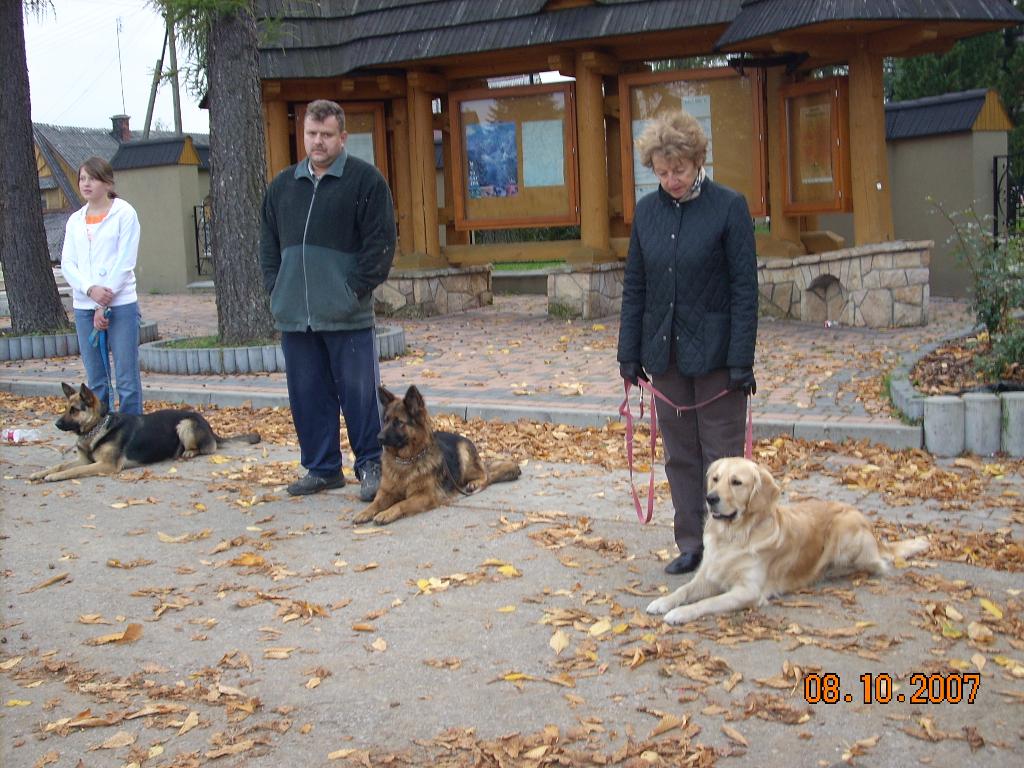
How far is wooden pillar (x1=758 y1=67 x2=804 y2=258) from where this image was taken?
14742 millimetres

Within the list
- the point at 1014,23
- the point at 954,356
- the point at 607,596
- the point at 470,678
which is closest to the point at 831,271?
the point at 1014,23

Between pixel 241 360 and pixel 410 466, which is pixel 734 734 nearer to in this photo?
pixel 410 466

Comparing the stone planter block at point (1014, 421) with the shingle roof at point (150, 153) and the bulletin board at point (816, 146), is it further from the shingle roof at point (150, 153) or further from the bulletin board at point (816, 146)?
the shingle roof at point (150, 153)

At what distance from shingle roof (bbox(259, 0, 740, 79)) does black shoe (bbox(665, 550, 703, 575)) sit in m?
10.0

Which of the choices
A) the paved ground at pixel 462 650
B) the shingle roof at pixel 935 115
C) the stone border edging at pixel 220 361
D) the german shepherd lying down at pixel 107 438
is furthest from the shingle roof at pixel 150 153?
the paved ground at pixel 462 650

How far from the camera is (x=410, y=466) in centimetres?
671

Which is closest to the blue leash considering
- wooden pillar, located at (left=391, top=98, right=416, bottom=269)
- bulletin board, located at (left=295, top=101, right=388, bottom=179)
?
wooden pillar, located at (left=391, top=98, right=416, bottom=269)

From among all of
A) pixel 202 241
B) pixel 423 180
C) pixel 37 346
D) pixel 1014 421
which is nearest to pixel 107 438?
pixel 1014 421

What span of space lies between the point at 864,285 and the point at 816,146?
1998 millimetres

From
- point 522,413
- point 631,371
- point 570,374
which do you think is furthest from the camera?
point 570,374

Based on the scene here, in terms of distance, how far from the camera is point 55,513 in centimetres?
707

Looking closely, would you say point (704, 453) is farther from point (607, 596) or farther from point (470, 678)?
point (470, 678)
